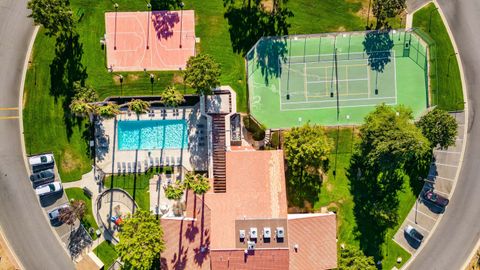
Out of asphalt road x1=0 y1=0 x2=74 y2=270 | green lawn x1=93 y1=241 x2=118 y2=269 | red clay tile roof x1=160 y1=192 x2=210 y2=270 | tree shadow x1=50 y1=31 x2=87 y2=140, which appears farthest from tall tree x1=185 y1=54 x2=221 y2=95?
green lawn x1=93 y1=241 x2=118 y2=269

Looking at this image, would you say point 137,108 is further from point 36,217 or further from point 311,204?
point 311,204

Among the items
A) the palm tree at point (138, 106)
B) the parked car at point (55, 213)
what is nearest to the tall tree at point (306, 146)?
the palm tree at point (138, 106)

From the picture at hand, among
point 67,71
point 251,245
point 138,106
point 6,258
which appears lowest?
point 6,258

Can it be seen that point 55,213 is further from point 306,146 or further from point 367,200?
point 367,200

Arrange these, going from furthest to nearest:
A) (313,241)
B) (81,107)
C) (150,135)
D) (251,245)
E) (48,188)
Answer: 1. (150,135)
2. (48,188)
3. (313,241)
4. (81,107)
5. (251,245)

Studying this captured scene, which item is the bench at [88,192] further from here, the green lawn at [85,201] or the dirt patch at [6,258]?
the dirt patch at [6,258]

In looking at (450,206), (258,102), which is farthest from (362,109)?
(450,206)

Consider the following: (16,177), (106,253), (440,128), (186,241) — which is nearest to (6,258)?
(16,177)
